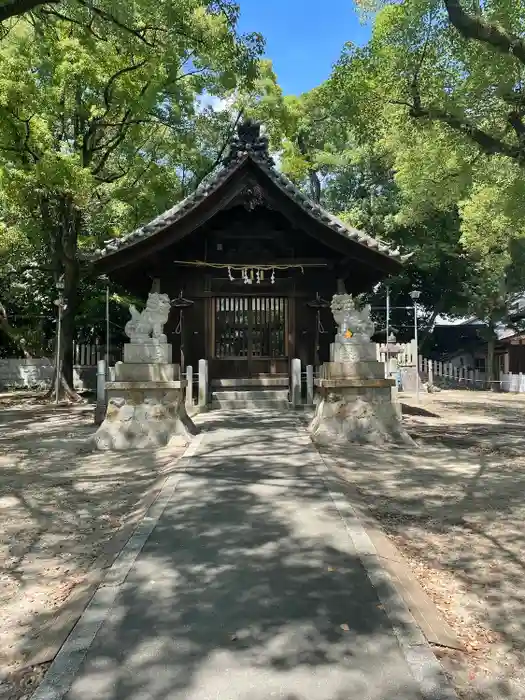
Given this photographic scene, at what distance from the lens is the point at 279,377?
49.5 feet

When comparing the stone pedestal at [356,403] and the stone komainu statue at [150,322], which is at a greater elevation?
the stone komainu statue at [150,322]

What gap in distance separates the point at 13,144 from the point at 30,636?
16.2m

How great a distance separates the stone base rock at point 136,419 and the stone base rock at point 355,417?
8.23 feet

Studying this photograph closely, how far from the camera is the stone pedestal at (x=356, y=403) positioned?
393 inches

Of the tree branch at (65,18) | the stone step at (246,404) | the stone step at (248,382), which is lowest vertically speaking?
the stone step at (246,404)

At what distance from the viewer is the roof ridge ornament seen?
498 inches

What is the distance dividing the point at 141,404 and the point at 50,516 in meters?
3.77

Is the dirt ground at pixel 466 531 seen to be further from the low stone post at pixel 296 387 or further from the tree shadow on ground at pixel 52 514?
the low stone post at pixel 296 387

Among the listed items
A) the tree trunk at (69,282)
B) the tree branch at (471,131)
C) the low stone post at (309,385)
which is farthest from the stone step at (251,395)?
the tree trunk at (69,282)

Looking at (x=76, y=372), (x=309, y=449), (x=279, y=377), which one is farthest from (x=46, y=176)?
Answer: (x=76, y=372)

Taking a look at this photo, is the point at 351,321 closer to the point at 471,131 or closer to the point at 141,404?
the point at 141,404

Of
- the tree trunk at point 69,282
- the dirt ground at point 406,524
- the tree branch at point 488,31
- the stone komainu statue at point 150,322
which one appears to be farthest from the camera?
the tree trunk at point 69,282

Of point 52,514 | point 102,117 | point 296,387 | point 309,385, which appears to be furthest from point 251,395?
point 102,117

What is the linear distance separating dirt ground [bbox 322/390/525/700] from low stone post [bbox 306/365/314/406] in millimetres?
3479
